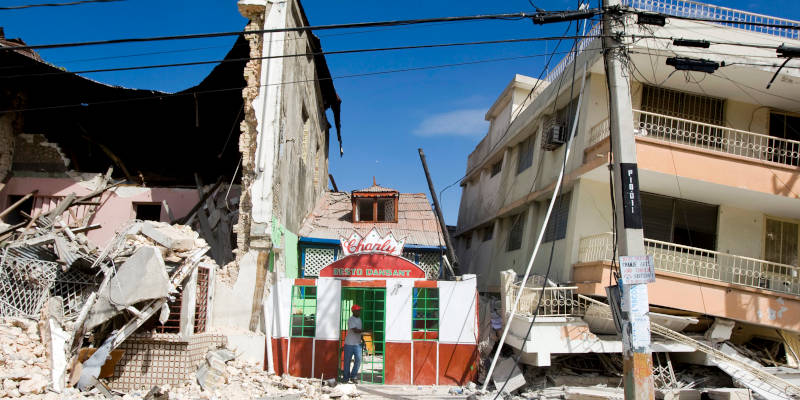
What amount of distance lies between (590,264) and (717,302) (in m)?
2.80

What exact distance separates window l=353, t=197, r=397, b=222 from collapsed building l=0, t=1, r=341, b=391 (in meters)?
2.05

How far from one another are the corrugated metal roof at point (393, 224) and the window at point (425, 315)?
178 inches

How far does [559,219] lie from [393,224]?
5.97m

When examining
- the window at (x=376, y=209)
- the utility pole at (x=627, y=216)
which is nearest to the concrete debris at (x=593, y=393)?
the utility pole at (x=627, y=216)

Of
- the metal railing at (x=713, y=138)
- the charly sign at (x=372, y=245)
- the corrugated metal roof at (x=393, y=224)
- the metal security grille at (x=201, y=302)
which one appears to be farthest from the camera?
the corrugated metal roof at (x=393, y=224)

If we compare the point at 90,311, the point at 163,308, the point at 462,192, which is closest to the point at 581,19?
the point at 163,308

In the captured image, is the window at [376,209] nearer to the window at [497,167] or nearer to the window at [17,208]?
the window at [497,167]

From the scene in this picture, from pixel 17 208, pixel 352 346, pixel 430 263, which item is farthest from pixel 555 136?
pixel 17 208

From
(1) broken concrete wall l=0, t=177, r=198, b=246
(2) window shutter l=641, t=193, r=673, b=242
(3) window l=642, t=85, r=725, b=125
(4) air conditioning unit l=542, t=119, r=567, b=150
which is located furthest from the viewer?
(1) broken concrete wall l=0, t=177, r=198, b=246

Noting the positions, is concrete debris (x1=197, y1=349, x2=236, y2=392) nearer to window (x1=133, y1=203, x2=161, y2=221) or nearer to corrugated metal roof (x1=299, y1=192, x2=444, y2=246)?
window (x1=133, y1=203, x2=161, y2=221)

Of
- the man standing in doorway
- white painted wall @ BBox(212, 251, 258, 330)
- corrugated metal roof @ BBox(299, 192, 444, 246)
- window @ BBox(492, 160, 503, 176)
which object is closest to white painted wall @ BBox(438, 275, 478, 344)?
the man standing in doorway

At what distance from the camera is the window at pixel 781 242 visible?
14.6m

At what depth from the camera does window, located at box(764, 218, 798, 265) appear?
14.6m

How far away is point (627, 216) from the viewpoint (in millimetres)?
8750
